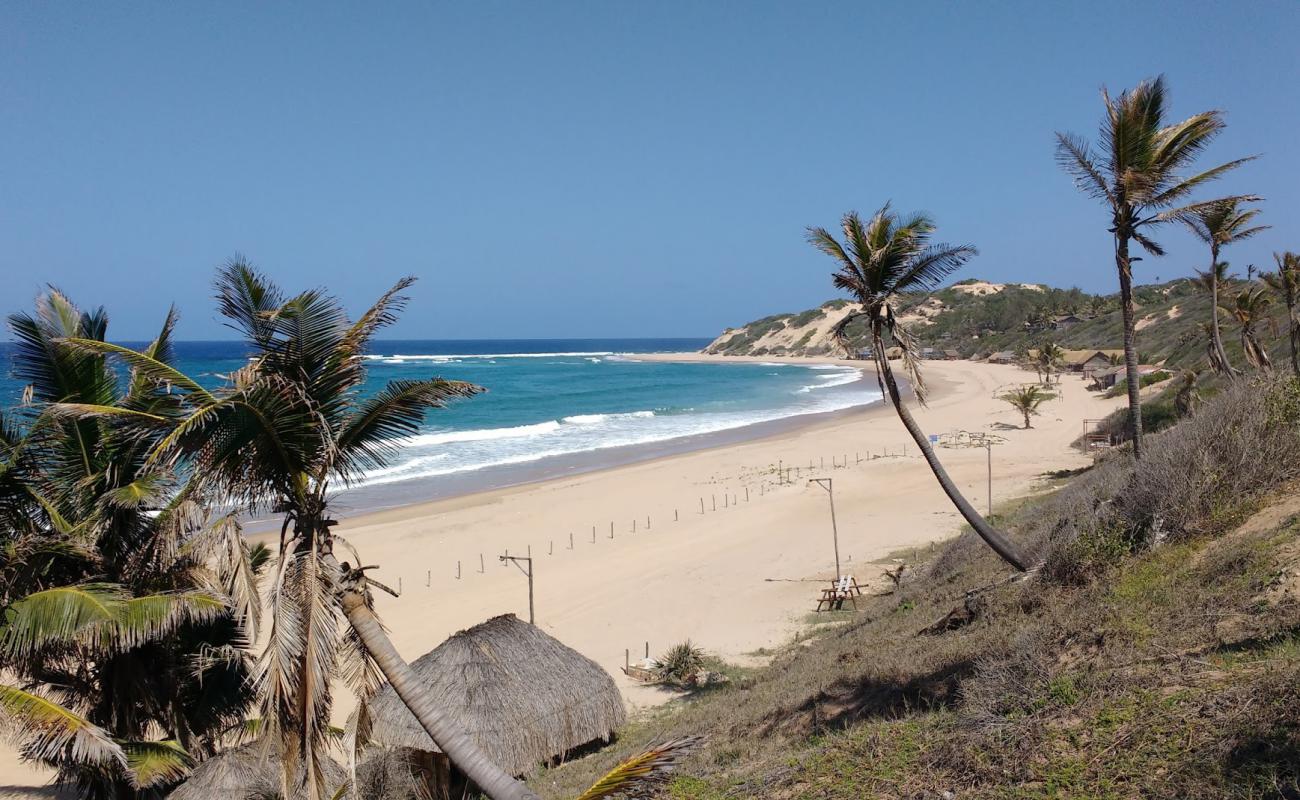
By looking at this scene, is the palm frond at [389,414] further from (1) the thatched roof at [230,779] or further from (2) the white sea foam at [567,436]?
(2) the white sea foam at [567,436]

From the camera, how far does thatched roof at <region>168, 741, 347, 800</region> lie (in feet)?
24.8

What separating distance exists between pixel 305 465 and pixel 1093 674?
582cm

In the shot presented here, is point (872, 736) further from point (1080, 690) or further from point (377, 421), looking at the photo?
point (377, 421)

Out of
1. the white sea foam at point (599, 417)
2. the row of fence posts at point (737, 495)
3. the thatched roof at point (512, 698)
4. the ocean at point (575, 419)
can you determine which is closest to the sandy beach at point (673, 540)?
the row of fence posts at point (737, 495)

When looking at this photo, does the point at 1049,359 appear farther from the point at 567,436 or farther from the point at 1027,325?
the point at 1027,325

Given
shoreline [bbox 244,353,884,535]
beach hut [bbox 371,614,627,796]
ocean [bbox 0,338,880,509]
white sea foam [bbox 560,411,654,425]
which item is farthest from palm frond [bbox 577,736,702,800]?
white sea foam [bbox 560,411,654,425]

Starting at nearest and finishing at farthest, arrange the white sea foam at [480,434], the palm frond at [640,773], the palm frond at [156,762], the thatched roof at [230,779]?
the palm frond at [640,773] → the palm frond at [156,762] → the thatched roof at [230,779] → the white sea foam at [480,434]

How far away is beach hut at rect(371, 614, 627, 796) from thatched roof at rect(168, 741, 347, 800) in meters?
2.28

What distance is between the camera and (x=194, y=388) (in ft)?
16.1

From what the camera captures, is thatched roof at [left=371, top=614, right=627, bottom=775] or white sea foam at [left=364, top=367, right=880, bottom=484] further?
white sea foam at [left=364, top=367, right=880, bottom=484]

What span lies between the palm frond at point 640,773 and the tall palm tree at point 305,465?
0.59m

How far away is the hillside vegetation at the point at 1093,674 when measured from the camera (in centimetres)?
502

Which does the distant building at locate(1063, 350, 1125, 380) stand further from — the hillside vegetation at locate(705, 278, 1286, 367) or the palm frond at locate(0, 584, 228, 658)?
the palm frond at locate(0, 584, 228, 658)

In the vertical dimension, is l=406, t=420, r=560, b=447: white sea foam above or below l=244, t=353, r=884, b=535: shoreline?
above
